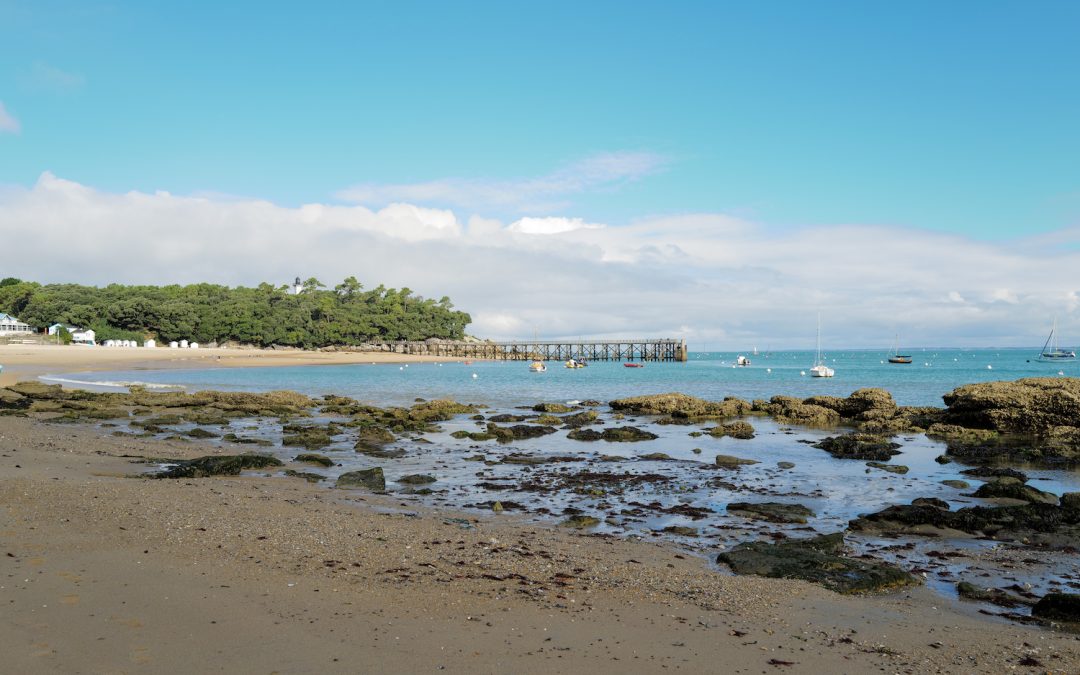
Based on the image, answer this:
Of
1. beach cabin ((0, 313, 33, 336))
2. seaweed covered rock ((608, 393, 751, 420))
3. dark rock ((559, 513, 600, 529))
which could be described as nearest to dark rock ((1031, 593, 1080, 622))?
dark rock ((559, 513, 600, 529))

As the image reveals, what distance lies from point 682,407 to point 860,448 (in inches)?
465

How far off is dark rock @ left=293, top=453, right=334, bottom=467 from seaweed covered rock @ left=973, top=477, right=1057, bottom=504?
49.5ft

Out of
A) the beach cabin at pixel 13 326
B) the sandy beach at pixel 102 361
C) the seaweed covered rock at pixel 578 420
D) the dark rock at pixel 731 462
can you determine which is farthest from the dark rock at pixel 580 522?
the beach cabin at pixel 13 326

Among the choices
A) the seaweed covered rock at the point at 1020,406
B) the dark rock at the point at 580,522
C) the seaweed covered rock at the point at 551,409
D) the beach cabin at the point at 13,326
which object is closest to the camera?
the dark rock at the point at 580,522

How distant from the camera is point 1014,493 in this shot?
14.2 metres

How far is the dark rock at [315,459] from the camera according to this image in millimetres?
16938

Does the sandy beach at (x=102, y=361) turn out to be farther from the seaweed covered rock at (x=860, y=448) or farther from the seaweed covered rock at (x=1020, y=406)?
the seaweed covered rock at (x=1020, y=406)

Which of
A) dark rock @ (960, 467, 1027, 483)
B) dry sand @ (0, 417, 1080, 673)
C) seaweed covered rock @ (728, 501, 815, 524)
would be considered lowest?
dark rock @ (960, 467, 1027, 483)

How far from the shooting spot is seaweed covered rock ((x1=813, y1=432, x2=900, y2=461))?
20.1 m

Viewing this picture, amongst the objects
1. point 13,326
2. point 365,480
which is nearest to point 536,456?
point 365,480

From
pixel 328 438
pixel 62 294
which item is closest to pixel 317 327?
pixel 62 294

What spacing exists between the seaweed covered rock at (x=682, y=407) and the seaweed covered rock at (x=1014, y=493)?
638 inches

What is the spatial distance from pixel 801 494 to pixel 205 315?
121711 mm

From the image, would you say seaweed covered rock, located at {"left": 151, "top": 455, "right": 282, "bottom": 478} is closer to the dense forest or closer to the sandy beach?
the sandy beach
